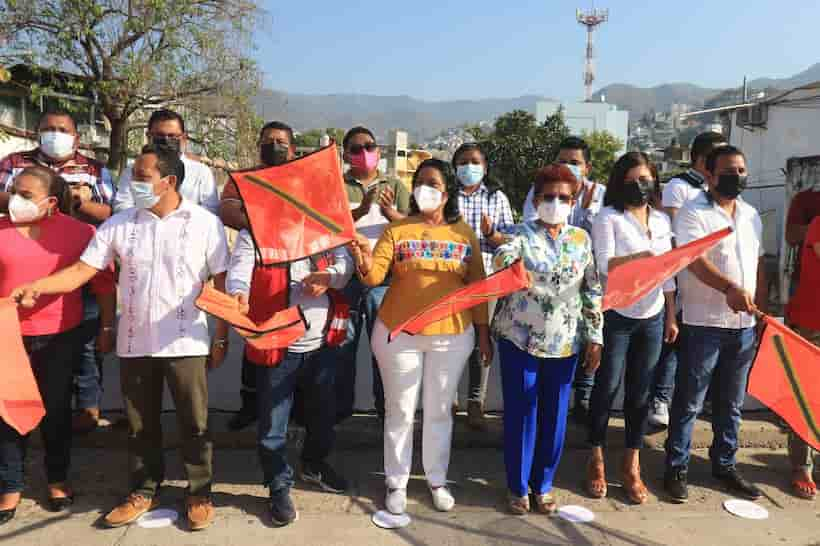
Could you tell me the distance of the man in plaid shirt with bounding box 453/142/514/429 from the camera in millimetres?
4426

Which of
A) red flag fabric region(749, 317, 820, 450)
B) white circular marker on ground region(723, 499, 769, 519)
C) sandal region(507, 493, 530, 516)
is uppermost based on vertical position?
red flag fabric region(749, 317, 820, 450)

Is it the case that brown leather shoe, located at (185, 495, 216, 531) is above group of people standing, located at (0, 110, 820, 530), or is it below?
below

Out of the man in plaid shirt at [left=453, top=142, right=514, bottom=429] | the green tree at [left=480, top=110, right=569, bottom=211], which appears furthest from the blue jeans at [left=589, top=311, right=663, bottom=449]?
the green tree at [left=480, top=110, right=569, bottom=211]

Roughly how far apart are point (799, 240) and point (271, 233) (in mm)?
3437

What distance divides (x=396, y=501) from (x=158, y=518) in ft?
4.31

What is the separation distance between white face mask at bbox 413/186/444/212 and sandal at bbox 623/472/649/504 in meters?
2.04

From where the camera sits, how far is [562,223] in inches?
144

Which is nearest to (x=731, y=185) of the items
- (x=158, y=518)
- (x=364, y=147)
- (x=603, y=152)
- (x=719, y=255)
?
(x=719, y=255)

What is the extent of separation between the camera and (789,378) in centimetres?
366

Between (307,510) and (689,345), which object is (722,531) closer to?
(689,345)

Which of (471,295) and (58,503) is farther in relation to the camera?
(58,503)

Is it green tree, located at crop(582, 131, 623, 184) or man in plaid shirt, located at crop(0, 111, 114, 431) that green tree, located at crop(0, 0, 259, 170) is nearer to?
man in plaid shirt, located at crop(0, 111, 114, 431)

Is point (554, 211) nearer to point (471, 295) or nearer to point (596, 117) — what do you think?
point (471, 295)

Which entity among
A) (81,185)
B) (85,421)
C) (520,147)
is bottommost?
(85,421)
